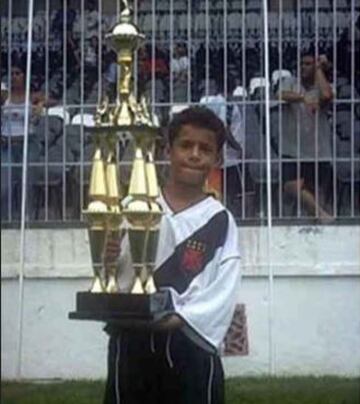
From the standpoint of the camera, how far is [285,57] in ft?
17.4

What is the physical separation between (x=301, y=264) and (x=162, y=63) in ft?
2.51

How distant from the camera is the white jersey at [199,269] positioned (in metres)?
4.16

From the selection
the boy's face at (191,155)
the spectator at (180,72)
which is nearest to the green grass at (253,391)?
the boy's face at (191,155)

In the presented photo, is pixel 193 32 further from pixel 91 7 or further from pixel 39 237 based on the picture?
pixel 39 237

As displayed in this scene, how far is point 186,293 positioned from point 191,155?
11.3 inches

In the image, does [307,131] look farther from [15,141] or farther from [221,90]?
[15,141]

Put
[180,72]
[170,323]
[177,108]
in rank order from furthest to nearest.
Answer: [180,72] → [177,108] → [170,323]

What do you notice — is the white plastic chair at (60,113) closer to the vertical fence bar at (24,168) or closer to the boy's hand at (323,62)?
the vertical fence bar at (24,168)

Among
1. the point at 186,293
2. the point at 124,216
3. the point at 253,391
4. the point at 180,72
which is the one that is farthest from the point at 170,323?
the point at 180,72

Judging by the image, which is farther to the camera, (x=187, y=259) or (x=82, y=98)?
(x=82, y=98)

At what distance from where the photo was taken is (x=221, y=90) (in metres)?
5.14

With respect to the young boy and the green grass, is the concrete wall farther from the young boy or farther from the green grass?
the young boy

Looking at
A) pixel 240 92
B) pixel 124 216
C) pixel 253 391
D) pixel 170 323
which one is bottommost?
pixel 253 391

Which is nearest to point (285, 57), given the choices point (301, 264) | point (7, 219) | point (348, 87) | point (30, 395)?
point (348, 87)
